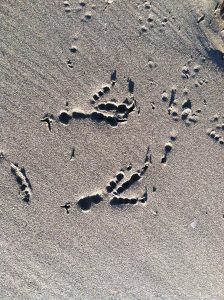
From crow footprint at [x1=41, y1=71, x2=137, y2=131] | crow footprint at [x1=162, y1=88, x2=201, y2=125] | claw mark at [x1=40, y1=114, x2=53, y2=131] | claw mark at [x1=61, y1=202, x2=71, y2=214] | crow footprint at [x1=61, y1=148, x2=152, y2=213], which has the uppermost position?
crow footprint at [x1=162, y1=88, x2=201, y2=125]

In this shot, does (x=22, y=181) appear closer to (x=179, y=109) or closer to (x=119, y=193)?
(x=119, y=193)

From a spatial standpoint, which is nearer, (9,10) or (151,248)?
(9,10)

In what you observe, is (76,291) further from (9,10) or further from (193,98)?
(9,10)

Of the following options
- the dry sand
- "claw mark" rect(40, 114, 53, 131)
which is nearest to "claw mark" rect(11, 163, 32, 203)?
the dry sand

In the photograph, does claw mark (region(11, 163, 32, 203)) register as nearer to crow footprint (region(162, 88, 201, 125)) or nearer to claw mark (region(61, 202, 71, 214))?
claw mark (region(61, 202, 71, 214))

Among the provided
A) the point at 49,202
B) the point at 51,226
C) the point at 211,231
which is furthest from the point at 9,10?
the point at 211,231

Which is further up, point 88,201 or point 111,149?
point 111,149

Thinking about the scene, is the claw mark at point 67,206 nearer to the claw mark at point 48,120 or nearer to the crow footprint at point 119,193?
the crow footprint at point 119,193

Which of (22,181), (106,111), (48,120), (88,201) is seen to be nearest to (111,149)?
(106,111)
